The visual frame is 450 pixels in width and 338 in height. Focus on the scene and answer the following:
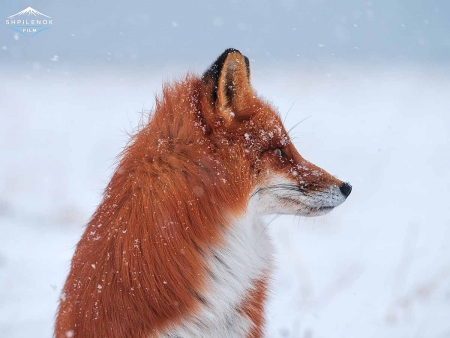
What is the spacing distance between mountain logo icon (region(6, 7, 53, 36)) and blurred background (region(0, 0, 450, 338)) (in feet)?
2.62

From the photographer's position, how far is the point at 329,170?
9.41 m

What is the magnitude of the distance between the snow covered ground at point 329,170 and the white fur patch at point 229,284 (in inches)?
35.9

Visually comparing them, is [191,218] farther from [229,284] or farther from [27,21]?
[27,21]

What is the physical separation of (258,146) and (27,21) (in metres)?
12.8

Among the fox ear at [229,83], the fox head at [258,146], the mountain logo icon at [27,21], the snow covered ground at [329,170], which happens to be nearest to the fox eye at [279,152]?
the fox head at [258,146]

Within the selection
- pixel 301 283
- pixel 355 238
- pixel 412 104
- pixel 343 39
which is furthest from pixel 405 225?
pixel 343 39

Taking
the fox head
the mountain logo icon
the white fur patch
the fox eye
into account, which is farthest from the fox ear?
the mountain logo icon

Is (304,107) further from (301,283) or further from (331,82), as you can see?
(301,283)

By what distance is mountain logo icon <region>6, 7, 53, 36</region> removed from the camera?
520 inches

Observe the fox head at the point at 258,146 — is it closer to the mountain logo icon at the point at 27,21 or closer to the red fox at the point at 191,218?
the red fox at the point at 191,218

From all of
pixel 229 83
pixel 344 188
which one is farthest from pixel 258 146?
pixel 344 188

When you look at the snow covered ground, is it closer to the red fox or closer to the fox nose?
the red fox

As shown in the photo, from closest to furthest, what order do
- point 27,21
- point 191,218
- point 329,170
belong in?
point 191,218
point 329,170
point 27,21

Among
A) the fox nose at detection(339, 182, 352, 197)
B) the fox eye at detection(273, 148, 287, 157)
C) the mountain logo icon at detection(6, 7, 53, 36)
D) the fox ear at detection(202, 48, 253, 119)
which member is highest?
the mountain logo icon at detection(6, 7, 53, 36)
